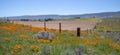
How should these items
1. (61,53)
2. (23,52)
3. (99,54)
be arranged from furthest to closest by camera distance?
(99,54), (23,52), (61,53)

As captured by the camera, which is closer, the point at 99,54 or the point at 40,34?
the point at 99,54

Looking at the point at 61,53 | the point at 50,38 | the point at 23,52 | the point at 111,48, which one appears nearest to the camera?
the point at 61,53

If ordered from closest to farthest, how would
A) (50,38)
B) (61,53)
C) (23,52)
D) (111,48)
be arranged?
1. (61,53)
2. (23,52)
3. (111,48)
4. (50,38)

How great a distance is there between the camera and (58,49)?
15883 millimetres

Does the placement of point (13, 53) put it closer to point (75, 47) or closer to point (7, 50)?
point (7, 50)

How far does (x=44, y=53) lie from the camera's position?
578 inches

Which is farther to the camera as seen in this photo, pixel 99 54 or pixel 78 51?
pixel 99 54

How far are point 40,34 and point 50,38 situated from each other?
1094mm

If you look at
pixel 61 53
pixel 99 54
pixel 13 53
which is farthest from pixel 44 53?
pixel 99 54

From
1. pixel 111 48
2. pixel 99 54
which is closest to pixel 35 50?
pixel 99 54

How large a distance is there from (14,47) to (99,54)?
6.44 metres

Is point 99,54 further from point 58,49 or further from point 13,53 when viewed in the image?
point 13,53

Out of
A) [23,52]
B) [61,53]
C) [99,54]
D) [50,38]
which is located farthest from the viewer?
[50,38]

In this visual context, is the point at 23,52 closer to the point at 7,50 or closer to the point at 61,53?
the point at 7,50
